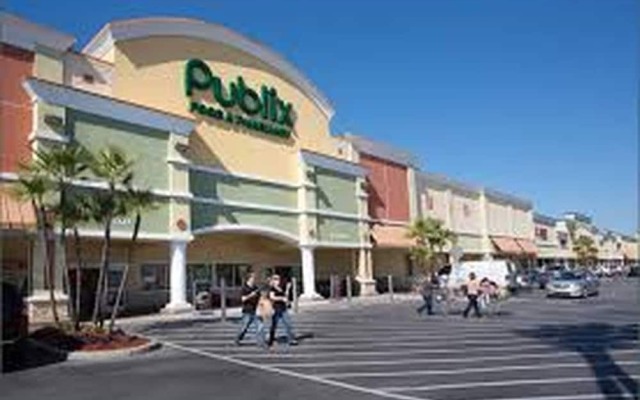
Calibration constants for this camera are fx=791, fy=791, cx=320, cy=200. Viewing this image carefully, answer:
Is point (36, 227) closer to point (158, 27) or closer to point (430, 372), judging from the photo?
point (158, 27)

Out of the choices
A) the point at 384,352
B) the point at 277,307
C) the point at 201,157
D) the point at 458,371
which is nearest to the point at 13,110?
the point at 201,157

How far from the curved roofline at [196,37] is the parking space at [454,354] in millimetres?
13755

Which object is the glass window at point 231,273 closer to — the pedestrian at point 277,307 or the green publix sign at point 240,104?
the green publix sign at point 240,104

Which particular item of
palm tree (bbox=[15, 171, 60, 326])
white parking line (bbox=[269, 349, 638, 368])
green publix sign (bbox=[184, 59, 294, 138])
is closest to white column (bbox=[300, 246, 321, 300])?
green publix sign (bbox=[184, 59, 294, 138])

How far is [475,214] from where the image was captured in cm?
6806

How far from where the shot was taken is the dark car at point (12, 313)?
618 inches

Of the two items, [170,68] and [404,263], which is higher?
[170,68]

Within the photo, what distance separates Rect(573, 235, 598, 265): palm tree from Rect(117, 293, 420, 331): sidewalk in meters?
69.8

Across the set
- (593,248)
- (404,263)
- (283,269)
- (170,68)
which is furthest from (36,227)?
(593,248)

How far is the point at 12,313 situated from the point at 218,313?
56.8 feet

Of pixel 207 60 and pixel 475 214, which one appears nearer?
pixel 207 60

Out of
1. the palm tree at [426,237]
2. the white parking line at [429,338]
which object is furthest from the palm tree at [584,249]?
the white parking line at [429,338]

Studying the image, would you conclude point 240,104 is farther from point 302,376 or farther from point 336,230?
point 302,376

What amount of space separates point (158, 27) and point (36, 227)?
1293cm
